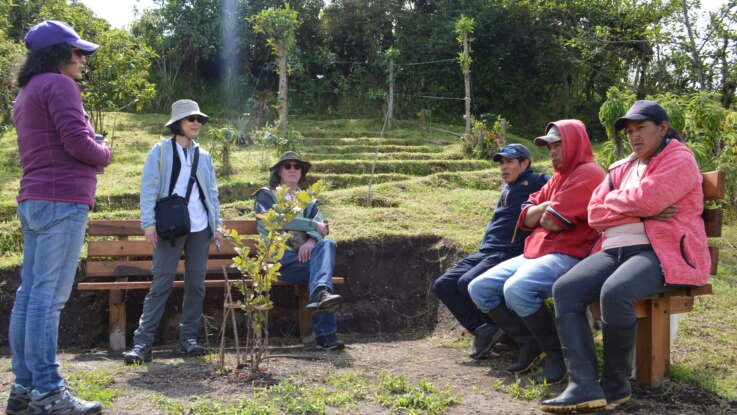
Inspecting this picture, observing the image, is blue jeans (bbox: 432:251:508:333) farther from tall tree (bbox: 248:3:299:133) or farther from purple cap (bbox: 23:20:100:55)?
tall tree (bbox: 248:3:299:133)

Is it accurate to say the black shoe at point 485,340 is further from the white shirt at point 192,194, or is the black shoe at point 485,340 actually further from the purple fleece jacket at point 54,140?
the purple fleece jacket at point 54,140

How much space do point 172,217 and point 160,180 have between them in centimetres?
31

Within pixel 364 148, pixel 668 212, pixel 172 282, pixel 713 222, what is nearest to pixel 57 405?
pixel 172 282

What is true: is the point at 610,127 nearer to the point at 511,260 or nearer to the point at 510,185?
the point at 510,185

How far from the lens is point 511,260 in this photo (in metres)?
4.70

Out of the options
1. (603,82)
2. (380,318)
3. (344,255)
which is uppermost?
(603,82)

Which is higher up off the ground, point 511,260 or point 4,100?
point 4,100

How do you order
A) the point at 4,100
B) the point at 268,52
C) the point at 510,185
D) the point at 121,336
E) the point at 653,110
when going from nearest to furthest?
the point at 653,110, the point at 510,185, the point at 121,336, the point at 4,100, the point at 268,52

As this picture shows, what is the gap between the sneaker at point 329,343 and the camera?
5.25 m

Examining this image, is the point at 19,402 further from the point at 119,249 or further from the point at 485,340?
the point at 485,340

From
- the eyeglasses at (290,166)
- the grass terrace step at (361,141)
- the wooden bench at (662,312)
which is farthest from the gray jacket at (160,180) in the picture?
the grass terrace step at (361,141)

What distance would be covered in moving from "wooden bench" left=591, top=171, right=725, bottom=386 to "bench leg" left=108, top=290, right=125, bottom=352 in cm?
371

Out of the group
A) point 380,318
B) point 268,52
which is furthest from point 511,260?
point 268,52

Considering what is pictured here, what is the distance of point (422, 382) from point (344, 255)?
9.98 ft
